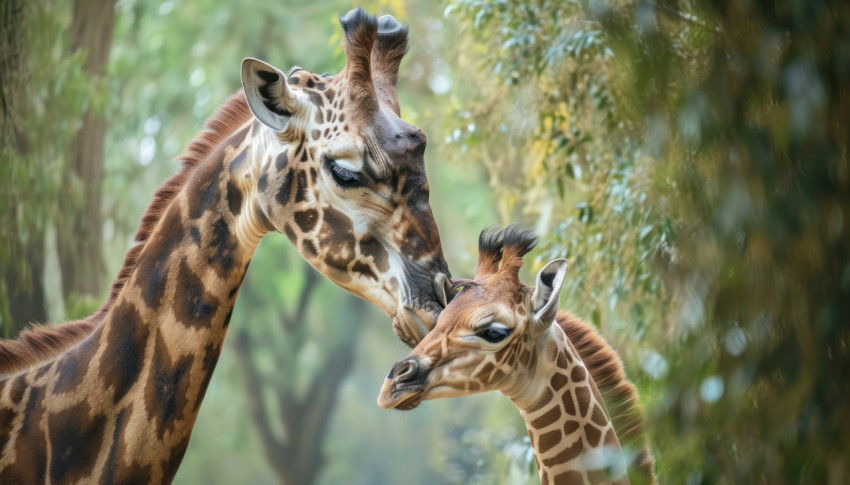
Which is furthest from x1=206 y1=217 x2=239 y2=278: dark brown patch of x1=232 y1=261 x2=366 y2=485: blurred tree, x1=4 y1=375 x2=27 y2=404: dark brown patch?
x1=232 y1=261 x2=366 y2=485: blurred tree

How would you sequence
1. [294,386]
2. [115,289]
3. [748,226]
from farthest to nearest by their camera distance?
[294,386] < [115,289] < [748,226]

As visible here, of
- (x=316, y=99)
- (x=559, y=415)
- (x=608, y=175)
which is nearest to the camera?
(x=316, y=99)

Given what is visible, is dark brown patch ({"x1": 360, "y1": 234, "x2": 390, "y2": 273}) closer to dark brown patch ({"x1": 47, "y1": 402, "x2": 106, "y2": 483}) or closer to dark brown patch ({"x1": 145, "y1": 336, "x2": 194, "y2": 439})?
dark brown patch ({"x1": 145, "y1": 336, "x2": 194, "y2": 439})

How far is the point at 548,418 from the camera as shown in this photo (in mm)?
3139

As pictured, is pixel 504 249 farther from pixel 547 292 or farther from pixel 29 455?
pixel 29 455

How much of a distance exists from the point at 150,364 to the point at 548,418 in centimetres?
134

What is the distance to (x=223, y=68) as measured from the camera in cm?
1421

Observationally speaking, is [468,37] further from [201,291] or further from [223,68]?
[223,68]

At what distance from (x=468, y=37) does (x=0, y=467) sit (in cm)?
544

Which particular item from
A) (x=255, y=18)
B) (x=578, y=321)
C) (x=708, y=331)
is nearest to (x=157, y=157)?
(x=255, y=18)

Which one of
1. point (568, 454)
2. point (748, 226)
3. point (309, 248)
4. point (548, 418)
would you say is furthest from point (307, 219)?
point (748, 226)

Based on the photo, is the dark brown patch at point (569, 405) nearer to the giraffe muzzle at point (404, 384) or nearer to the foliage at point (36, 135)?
the giraffe muzzle at point (404, 384)

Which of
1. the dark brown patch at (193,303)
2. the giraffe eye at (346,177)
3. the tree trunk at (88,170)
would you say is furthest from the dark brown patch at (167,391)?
the tree trunk at (88,170)

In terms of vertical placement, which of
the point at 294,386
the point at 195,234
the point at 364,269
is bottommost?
the point at 294,386
